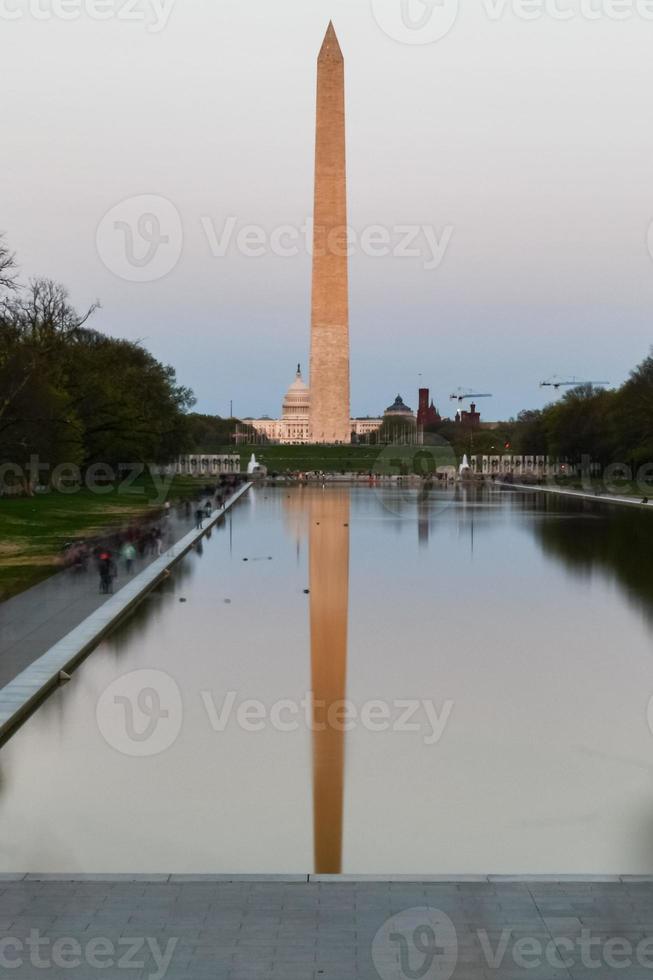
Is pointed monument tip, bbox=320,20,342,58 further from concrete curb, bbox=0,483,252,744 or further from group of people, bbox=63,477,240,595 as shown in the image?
concrete curb, bbox=0,483,252,744

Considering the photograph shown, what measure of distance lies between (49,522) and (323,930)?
30862mm

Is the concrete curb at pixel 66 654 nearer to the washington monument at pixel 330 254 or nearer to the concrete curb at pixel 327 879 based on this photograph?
the concrete curb at pixel 327 879

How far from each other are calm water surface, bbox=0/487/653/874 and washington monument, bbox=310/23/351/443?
2246 inches

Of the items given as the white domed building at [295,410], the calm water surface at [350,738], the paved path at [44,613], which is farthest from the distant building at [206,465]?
the calm water surface at [350,738]

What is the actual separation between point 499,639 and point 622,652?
1722 mm

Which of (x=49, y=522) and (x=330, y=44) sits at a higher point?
(x=330, y=44)

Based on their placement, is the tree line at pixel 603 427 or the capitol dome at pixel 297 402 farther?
the capitol dome at pixel 297 402

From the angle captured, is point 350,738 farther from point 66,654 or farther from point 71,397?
point 71,397

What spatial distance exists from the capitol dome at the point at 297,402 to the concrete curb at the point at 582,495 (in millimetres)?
90489

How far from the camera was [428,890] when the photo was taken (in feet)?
23.2

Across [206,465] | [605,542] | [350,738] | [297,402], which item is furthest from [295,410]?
[350,738]

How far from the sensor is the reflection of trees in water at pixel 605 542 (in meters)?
22.8

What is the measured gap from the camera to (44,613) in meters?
17.1

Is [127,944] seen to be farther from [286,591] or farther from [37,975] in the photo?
[286,591]
